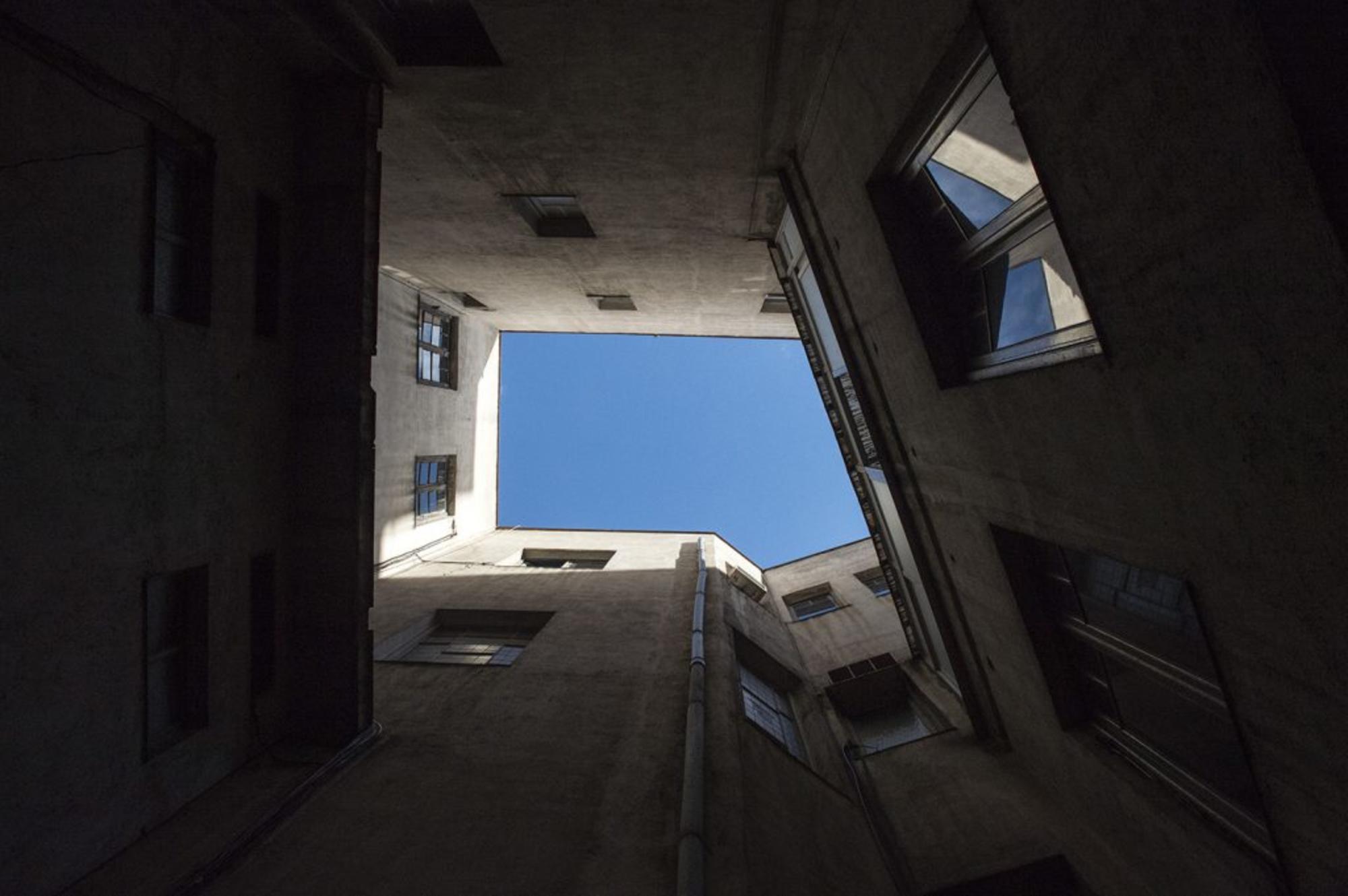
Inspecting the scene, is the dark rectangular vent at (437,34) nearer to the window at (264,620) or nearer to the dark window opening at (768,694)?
the window at (264,620)

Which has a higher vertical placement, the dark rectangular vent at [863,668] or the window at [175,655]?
the window at [175,655]

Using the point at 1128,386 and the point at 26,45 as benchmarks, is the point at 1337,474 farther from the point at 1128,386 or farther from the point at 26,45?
the point at 26,45

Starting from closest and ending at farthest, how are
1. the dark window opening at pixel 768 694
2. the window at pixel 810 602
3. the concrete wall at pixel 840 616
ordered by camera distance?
1. the dark window opening at pixel 768 694
2. the concrete wall at pixel 840 616
3. the window at pixel 810 602

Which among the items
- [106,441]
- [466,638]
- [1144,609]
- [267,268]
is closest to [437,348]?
[466,638]

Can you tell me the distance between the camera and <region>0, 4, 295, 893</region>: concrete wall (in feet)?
11.1

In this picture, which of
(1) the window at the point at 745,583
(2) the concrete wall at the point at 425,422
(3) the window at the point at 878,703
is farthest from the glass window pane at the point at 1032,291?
(1) the window at the point at 745,583

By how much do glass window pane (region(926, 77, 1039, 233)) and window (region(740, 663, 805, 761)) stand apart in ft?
21.7

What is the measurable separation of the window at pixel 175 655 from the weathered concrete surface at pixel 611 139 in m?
6.17

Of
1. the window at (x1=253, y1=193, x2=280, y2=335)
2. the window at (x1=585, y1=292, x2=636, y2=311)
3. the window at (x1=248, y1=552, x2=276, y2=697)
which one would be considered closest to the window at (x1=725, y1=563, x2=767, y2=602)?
the window at (x1=585, y1=292, x2=636, y2=311)

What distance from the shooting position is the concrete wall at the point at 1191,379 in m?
2.36

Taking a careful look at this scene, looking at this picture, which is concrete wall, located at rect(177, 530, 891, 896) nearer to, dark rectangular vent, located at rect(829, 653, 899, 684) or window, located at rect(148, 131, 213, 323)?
dark rectangular vent, located at rect(829, 653, 899, 684)

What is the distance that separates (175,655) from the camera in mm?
4742

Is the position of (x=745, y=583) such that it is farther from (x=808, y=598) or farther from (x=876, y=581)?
(x=876, y=581)

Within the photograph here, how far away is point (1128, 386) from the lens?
3.44 meters
